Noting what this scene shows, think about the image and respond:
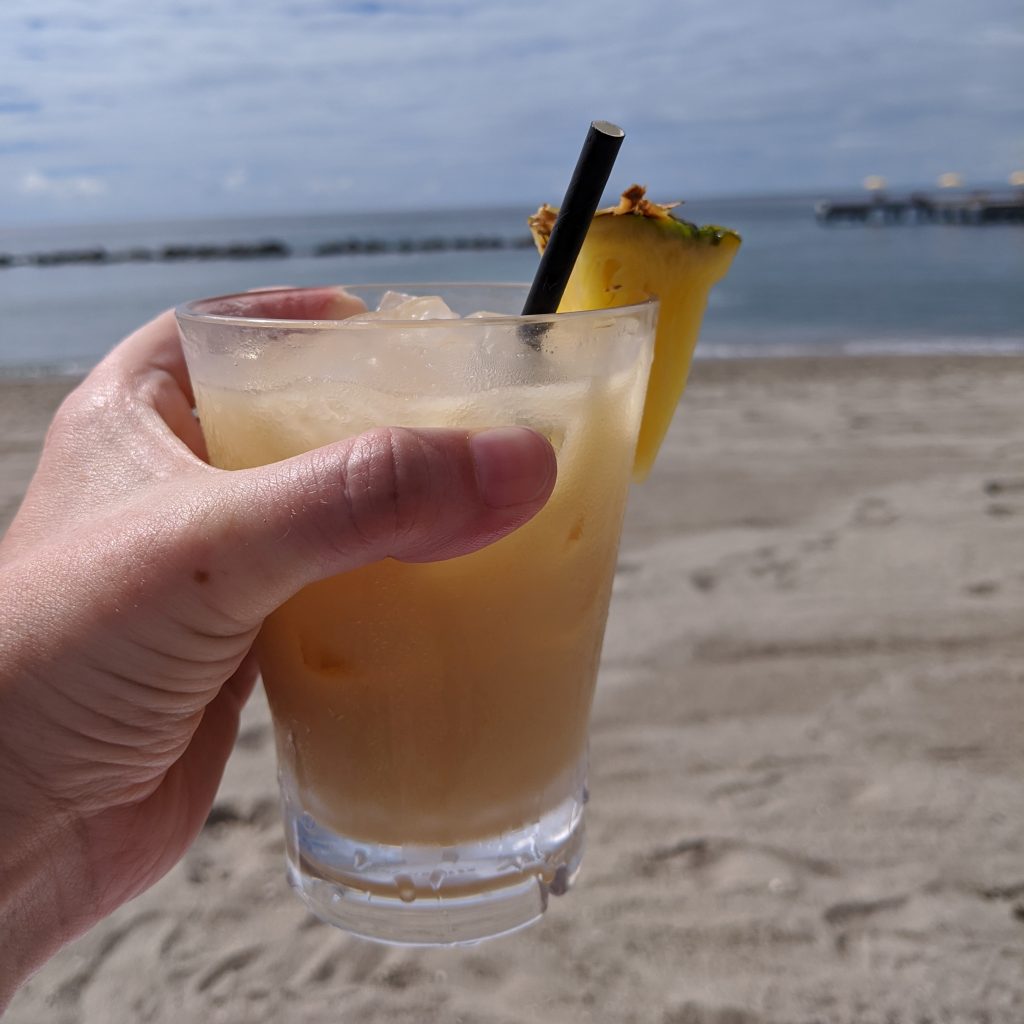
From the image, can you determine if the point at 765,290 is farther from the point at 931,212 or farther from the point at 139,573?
the point at 931,212

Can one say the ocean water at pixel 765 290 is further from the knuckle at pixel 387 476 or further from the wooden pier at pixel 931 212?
the knuckle at pixel 387 476

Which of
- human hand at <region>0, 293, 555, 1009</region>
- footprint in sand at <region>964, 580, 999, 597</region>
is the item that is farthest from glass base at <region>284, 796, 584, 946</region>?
footprint in sand at <region>964, 580, 999, 597</region>

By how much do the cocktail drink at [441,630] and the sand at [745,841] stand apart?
36.0 inches

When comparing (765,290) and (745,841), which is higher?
(745,841)

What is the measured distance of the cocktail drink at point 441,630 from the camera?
Result: 1.10 meters

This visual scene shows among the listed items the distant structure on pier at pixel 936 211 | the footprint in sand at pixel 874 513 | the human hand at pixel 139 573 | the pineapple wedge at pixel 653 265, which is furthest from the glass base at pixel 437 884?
the distant structure on pier at pixel 936 211

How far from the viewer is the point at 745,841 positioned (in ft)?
8.32

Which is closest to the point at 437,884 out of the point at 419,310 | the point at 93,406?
the point at 419,310

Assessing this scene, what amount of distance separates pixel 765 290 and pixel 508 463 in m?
20.5

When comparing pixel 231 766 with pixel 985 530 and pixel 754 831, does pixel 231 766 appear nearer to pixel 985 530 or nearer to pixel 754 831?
pixel 754 831

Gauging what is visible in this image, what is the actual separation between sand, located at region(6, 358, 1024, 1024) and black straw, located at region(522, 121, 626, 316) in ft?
5.27

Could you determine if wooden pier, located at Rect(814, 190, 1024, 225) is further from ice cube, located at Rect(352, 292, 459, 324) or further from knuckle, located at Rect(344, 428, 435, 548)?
knuckle, located at Rect(344, 428, 435, 548)

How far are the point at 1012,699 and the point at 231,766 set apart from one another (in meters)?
2.54

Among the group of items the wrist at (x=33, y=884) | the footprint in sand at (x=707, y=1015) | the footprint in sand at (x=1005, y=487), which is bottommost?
the footprint in sand at (x=1005, y=487)
